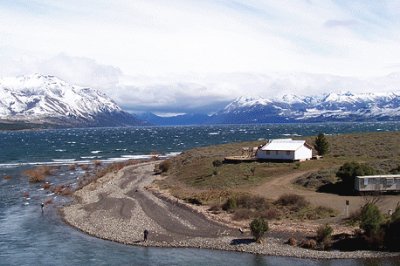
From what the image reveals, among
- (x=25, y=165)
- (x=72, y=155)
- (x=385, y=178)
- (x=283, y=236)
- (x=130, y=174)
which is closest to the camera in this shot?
(x=283, y=236)

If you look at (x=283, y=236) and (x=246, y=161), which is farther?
(x=246, y=161)

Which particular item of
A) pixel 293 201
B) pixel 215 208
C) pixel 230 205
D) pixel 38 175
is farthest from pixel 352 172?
pixel 38 175

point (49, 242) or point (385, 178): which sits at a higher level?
point (385, 178)

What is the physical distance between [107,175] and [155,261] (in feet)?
193

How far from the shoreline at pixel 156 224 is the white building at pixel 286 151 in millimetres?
18743

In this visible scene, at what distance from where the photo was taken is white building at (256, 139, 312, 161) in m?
82.5

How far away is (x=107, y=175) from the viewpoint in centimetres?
9931

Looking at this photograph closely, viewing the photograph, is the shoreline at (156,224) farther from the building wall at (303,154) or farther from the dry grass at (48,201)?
the building wall at (303,154)

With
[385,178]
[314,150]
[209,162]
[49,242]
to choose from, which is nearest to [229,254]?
[49,242]

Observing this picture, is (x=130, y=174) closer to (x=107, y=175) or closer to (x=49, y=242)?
(x=107, y=175)

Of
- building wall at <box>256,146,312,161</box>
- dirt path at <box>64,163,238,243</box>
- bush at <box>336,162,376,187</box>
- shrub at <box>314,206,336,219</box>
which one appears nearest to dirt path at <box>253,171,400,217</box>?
shrub at <box>314,206,336,219</box>

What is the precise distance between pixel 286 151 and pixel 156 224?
34002mm

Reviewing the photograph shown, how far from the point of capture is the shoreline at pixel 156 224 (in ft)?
144

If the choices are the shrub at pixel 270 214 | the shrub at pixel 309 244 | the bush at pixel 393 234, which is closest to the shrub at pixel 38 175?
the shrub at pixel 270 214
